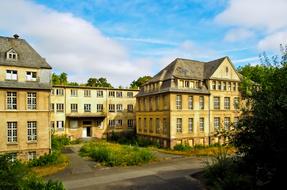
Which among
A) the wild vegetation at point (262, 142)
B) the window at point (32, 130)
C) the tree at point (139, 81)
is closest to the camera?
the wild vegetation at point (262, 142)

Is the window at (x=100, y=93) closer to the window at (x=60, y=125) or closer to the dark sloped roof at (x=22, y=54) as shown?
the window at (x=60, y=125)

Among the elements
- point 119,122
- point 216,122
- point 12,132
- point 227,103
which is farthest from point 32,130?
point 227,103

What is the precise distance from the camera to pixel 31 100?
2884 cm

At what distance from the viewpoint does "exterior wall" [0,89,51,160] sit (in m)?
27.1

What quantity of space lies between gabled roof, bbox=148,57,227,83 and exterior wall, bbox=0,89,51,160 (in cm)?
1898

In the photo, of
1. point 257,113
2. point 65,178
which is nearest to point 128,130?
point 65,178

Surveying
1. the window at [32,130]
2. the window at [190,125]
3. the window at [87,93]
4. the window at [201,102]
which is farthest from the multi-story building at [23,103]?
the window at [201,102]

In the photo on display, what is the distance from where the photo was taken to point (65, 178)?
23656mm

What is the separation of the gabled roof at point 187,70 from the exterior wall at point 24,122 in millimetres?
18977

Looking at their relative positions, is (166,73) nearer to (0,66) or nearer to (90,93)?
(90,93)

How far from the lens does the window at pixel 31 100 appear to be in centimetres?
2868

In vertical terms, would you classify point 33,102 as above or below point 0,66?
below

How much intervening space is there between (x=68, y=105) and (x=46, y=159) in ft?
70.6

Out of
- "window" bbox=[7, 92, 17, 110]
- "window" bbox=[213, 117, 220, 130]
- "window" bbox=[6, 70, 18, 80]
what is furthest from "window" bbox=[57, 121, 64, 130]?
"window" bbox=[213, 117, 220, 130]
